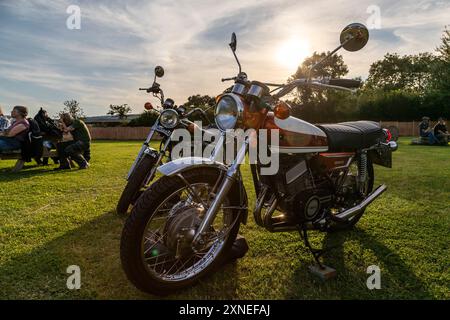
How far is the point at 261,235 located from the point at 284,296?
3.58 feet

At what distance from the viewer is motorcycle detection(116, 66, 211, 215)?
154 inches

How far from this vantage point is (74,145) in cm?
811

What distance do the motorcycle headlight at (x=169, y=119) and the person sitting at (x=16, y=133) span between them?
474 cm

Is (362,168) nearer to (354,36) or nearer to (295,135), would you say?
(295,135)

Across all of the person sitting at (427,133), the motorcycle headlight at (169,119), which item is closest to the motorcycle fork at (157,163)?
the motorcycle headlight at (169,119)

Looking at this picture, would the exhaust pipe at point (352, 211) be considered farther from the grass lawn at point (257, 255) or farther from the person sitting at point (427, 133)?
the person sitting at point (427, 133)

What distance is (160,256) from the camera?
92.9 inches

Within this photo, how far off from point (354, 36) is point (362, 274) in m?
1.86

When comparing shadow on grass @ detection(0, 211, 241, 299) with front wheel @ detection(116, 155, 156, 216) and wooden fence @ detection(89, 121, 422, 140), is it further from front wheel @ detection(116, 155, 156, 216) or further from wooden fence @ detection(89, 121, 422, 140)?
wooden fence @ detection(89, 121, 422, 140)

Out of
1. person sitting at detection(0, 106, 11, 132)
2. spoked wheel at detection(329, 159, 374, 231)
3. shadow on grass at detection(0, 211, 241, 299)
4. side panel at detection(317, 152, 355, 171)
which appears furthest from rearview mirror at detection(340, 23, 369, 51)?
person sitting at detection(0, 106, 11, 132)

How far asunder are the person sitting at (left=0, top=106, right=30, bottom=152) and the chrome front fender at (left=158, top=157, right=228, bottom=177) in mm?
6528

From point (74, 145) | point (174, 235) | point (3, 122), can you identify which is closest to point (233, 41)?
point (174, 235)

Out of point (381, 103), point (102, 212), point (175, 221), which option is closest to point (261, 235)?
point (175, 221)

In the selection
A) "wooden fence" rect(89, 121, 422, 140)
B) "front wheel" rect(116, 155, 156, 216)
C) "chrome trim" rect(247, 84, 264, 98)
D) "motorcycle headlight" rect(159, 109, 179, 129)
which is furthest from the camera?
"wooden fence" rect(89, 121, 422, 140)
